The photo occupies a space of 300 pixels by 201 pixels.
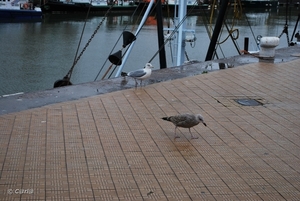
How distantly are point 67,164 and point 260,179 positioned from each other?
1.67 m

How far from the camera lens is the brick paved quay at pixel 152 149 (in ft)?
14.1

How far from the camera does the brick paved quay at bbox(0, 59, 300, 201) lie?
4.31m

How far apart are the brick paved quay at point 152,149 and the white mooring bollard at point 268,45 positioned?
268 cm

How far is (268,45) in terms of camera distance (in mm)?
10188

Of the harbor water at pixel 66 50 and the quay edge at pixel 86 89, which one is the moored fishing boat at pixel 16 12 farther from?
the quay edge at pixel 86 89

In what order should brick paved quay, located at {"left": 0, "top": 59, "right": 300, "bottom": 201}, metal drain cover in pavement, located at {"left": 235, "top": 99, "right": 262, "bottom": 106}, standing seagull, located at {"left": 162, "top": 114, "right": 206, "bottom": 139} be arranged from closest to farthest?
brick paved quay, located at {"left": 0, "top": 59, "right": 300, "bottom": 201} → standing seagull, located at {"left": 162, "top": 114, "right": 206, "bottom": 139} → metal drain cover in pavement, located at {"left": 235, "top": 99, "right": 262, "bottom": 106}

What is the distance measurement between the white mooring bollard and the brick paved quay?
268 cm

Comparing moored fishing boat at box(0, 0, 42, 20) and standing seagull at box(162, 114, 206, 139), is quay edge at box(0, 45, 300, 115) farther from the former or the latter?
moored fishing boat at box(0, 0, 42, 20)

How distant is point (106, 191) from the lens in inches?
166

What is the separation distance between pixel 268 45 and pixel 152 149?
5636 millimetres

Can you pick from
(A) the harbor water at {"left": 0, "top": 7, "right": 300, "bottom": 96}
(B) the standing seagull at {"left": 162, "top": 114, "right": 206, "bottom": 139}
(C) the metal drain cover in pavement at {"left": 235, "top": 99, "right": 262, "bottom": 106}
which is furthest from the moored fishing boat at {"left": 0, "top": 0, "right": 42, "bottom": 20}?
(B) the standing seagull at {"left": 162, "top": 114, "right": 206, "bottom": 139}

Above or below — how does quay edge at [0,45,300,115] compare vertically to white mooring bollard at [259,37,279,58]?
below

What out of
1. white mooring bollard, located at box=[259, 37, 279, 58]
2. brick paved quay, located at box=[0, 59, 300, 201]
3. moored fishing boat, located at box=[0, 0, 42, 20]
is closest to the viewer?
brick paved quay, located at box=[0, 59, 300, 201]

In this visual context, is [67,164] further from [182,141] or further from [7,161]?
[182,141]
